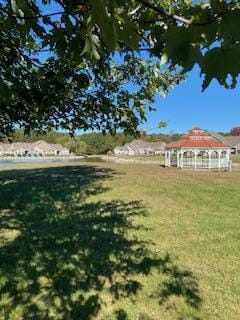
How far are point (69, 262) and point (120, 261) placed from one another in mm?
1042

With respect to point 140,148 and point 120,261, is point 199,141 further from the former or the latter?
point 140,148

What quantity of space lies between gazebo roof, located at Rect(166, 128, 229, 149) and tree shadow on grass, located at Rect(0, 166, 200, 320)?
31470mm

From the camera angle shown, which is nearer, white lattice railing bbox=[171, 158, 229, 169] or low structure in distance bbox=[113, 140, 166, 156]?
white lattice railing bbox=[171, 158, 229, 169]

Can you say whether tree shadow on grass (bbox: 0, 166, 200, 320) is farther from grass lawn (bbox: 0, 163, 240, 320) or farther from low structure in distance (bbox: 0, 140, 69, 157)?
low structure in distance (bbox: 0, 140, 69, 157)

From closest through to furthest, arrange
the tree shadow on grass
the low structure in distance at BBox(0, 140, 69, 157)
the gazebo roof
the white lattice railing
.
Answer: the tree shadow on grass
the white lattice railing
the gazebo roof
the low structure in distance at BBox(0, 140, 69, 157)

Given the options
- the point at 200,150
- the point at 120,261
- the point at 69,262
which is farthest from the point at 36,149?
the point at 120,261

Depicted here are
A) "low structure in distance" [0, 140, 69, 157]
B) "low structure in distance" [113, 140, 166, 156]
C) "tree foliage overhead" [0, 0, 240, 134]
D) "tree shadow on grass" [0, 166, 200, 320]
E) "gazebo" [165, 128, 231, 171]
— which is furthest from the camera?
"low structure in distance" [0, 140, 69, 157]

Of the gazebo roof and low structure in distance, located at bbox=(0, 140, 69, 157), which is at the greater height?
the gazebo roof

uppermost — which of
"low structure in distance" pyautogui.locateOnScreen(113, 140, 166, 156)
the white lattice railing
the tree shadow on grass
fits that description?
"low structure in distance" pyautogui.locateOnScreen(113, 140, 166, 156)

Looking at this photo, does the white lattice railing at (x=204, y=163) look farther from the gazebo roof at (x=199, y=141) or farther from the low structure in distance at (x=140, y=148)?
the low structure in distance at (x=140, y=148)

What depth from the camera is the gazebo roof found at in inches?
1809

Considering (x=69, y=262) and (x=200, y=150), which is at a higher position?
(x=200, y=150)

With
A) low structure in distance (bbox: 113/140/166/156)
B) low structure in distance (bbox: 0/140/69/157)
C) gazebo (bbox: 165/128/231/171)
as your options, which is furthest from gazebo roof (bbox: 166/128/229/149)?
low structure in distance (bbox: 0/140/69/157)

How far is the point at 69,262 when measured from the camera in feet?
28.6
